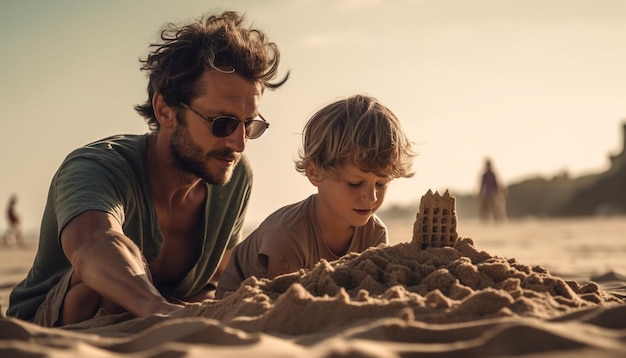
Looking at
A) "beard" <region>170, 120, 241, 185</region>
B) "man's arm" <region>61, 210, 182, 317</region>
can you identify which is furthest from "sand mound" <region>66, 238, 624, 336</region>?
"beard" <region>170, 120, 241, 185</region>

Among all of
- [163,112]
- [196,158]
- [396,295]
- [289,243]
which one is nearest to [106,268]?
[289,243]

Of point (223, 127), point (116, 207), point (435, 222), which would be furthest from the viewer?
point (223, 127)

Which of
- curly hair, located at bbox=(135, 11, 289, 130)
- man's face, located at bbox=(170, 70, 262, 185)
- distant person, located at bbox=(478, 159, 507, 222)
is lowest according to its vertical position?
man's face, located at bbox=(170, 70, 262, 185)

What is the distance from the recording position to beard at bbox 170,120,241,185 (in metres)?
4.32

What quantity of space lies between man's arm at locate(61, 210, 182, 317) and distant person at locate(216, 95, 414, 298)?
79 cm

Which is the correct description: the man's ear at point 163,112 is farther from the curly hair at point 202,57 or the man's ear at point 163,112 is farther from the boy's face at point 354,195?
the boy's face at point 354,195

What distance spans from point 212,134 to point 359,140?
2.84ft

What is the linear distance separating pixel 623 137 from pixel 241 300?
39245 millimetres

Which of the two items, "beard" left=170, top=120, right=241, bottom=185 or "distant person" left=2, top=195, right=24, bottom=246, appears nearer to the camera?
"beard" left=170, top=120, right=241, bottom=185

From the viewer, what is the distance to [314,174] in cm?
437

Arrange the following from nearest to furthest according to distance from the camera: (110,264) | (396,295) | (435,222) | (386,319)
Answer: (386,319), (396,295), (110,264), (435,222)

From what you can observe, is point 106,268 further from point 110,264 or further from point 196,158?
point 196,158

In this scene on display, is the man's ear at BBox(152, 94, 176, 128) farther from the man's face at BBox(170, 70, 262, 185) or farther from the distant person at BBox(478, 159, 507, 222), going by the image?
the distant person at BBox(478, 159, 507, 222)

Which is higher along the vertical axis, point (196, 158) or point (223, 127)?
point (223, 127)
